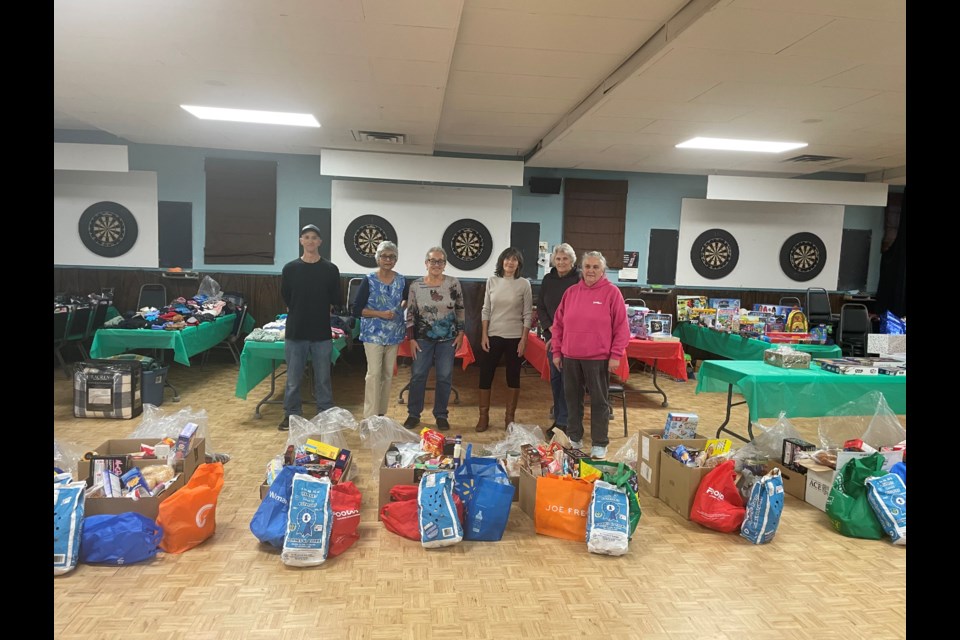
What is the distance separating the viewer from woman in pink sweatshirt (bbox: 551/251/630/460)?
4035 mm

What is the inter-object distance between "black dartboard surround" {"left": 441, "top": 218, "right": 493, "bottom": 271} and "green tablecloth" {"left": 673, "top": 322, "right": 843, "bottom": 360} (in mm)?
3080

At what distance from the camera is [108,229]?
7953mm

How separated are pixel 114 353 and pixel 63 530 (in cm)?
363

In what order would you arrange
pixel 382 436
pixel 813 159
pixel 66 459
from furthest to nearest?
pixel 813 159, pixel 382 436, pixel 66 459

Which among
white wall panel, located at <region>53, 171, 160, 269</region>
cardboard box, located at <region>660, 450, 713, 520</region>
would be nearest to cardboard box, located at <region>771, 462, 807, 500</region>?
cardboard box, located at <region>660, 450, 713, 520</region>

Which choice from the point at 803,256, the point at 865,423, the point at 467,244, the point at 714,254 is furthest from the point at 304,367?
the point at 803,256

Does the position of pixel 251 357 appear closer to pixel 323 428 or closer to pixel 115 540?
pixel 323 428

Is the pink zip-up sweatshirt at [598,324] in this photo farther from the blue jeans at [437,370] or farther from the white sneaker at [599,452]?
the blue jeans at [437,370]

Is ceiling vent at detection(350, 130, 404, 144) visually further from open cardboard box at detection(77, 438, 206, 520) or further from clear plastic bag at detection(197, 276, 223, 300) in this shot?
open cardboard box at detection(77, 438, 206, 520)

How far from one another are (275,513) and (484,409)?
2.38m

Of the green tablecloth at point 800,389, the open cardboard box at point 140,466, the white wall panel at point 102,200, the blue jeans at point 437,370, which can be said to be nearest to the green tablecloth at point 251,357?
the blue jeans at point 437,370

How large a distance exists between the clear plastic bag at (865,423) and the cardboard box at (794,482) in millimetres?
343

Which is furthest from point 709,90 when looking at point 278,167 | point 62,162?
point 62,162
